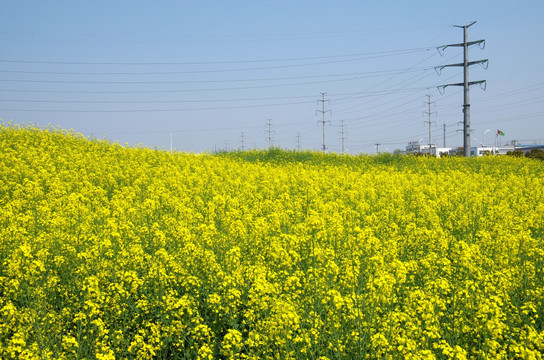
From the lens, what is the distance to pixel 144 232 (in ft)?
21.8

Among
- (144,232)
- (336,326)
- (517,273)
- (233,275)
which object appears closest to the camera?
(336,326)

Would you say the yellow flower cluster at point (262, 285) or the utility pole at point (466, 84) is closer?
the yellow flower cluster at point (262, 285)

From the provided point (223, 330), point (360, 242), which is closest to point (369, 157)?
point (360, 242)

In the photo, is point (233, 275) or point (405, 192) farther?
Result: point (405, 192)

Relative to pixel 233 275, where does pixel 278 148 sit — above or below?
above

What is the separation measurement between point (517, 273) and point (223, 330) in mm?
3602

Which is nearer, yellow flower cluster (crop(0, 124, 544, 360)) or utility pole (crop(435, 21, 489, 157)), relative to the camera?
yellow flower cluster (crop(0, 124, 544, 360))

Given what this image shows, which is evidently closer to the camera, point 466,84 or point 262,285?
point 262,285

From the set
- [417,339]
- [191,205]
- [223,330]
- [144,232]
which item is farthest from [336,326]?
[191,205]

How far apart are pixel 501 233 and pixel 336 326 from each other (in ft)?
13.1

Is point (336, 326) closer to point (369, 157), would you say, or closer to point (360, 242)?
point (360, 242)

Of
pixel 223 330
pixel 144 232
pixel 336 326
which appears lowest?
pixel 223 330

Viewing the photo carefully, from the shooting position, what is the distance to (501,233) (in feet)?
22.9

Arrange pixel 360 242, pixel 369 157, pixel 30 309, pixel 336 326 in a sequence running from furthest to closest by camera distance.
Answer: pixel 369 157 < pixel 360 242 < pixel 30 309 < pixel 336 326
